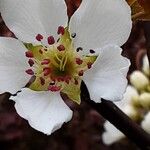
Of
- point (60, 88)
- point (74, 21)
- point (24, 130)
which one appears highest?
point (74, 21)

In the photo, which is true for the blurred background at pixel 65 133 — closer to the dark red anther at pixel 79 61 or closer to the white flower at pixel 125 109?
the white flower at pixel 125 109

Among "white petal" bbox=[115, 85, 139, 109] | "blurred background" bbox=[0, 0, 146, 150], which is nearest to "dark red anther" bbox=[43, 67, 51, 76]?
"white petal" bbox=[115, 85, 139, 109]

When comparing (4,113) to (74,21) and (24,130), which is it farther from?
(74,21)

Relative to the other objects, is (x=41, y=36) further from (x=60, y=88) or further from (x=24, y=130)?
(x=24, y=130)

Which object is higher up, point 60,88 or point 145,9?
point 145,9

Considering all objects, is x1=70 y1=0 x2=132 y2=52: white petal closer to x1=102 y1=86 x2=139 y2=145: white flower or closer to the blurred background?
x1=102 y1=86 x2=139 y2=145: white flower

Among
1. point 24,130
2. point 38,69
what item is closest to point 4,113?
point 24,130

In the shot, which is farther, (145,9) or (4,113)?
(4,113)
